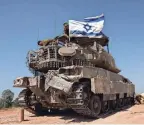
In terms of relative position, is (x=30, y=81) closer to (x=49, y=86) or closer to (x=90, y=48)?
(x=49, y=86)

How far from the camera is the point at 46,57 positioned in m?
14.6

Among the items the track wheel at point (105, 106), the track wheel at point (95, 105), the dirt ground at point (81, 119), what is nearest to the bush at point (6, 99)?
the dirt ground at point (81, 119)

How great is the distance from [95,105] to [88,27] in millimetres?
5382

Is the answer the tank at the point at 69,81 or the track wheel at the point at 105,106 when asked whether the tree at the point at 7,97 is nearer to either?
the tank at the point at 69,81

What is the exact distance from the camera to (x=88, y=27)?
17.5 metres

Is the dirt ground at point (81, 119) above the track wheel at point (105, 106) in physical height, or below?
below

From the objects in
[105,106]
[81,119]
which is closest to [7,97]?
[105,106]

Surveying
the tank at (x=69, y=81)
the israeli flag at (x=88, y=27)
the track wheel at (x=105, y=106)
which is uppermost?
the israeli flag at (x=88, y=27)

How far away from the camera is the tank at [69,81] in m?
13.1

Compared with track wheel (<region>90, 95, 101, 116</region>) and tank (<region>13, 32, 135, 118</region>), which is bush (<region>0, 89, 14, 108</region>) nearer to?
tank (<region>13, 32, 135, 118</region>)

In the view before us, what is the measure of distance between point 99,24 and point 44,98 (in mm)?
6349

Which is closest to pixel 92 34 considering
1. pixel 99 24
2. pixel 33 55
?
pixel 99 24

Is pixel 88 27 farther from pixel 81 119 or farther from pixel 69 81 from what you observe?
pixel 81 119

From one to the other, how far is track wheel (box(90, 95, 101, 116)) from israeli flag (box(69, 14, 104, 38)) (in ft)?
14.1
